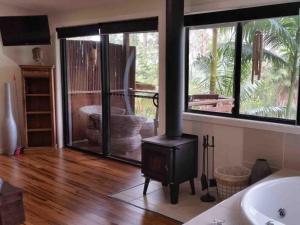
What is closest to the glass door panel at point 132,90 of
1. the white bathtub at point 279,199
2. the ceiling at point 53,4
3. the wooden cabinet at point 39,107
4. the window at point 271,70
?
the ceiling at point 53,4

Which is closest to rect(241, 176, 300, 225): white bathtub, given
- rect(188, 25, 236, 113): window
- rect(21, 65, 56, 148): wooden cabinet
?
rect(188, 25, 236, 113): window

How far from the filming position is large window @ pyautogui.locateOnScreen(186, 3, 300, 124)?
3.16 metres

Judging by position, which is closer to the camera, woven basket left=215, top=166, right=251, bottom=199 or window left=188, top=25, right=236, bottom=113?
woven basket left=215, top=166, right=251, bottom=199

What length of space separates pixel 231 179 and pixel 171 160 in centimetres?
59

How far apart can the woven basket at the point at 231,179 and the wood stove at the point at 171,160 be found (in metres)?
0.30

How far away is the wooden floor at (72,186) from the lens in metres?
3.07

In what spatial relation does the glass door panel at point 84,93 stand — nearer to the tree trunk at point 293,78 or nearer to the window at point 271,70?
the window at point 271,70

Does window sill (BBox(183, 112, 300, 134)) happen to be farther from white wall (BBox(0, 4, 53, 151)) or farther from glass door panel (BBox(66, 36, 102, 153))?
white wall (BBox(0, 4, 53, 151))

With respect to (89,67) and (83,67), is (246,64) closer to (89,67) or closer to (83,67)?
(89,67)

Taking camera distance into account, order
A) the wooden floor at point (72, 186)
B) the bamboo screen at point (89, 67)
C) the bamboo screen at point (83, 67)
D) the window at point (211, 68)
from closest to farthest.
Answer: the wooden floor at point (72, 186), the window at point (211, 68), the bamboo screen at point (89, 67), the bamboo screen at point (83, 67)

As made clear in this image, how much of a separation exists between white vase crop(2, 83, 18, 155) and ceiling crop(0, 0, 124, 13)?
1.21 meters

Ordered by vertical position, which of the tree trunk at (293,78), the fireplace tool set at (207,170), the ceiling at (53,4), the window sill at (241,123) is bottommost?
the fireplace tool set at (207,170)

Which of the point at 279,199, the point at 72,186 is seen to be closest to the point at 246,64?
the point at 279,199

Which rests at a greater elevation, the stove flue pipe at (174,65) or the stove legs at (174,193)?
the stove flue pipe at (174,65)
